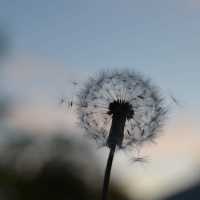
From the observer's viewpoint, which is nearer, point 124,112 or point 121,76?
point 124,112

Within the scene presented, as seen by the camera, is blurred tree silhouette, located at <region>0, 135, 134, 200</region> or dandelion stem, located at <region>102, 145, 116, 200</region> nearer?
dandelion stem, located at <region>102, 145, 116, 200</region>

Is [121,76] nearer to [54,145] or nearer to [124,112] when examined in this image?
[124,112]

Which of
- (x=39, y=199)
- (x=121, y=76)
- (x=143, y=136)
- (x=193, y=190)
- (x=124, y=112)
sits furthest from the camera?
(x=193, y=190)

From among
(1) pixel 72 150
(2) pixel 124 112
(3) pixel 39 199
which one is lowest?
(3) pixel 39 199

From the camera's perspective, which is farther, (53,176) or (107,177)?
(53,176)

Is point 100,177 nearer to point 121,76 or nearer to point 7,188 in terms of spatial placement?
point 7,188

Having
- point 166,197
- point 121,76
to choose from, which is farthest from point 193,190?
point 121,76

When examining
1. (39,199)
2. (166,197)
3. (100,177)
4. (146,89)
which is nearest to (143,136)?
(146,89)

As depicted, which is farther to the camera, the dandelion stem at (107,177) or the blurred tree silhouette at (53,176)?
the blurred tree silhouette at (53,176)

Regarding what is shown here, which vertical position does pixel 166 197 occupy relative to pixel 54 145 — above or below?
below

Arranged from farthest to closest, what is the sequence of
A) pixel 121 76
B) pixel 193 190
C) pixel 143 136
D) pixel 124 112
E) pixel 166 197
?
pixel 166 197, pixel 193 190, pixel 121 76, pixel 143 136, pixel 124 112
